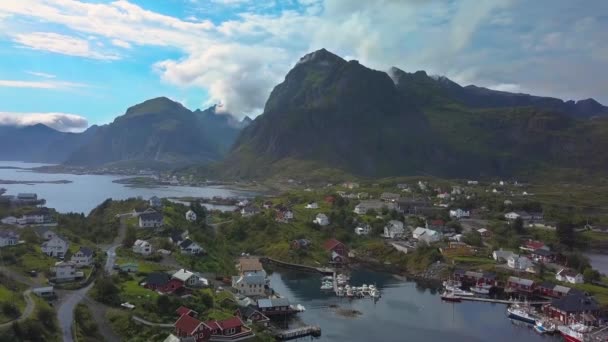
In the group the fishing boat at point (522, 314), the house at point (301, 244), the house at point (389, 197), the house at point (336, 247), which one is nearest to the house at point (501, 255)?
→ the fishing boat at point (522, 314)

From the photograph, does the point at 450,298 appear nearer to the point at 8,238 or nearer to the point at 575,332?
the point at 575,332

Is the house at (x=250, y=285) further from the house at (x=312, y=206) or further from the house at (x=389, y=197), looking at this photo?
the house at (x=389, y=197)

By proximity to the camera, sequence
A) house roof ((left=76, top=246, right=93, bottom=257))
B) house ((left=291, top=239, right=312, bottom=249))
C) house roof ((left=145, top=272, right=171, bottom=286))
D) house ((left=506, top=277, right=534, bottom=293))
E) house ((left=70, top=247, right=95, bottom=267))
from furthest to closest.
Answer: house ((left=291, top=239, right=312, bottom=249)) < house ((left=506, top=277, right=534, bottom=293)) < house roof ((left=76, top=246, right=93, bottom=257)) < house ((left=70, top=247, right=95, bottom=267)) < house roof ((left=145, top=272, right=171, bottom=286))

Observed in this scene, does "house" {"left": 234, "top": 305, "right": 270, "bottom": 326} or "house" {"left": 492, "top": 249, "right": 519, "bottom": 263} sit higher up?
"house" {"left": 492, "top": 249, "right": 519, "bottom": 263}

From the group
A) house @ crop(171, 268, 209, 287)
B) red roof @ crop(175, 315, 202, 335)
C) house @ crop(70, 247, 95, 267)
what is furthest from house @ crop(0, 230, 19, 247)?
red roof @ crop(175, 315, 202, 335)

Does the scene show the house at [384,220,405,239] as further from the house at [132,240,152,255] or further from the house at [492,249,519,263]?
the house at [132,240,152,255]

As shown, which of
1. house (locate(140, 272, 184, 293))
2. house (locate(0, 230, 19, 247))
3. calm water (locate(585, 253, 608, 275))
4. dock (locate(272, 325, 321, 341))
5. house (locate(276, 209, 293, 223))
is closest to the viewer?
dock (locate(272, 325, 321, 341))

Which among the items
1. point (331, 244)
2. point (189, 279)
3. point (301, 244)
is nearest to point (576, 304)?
point (331, 244)
